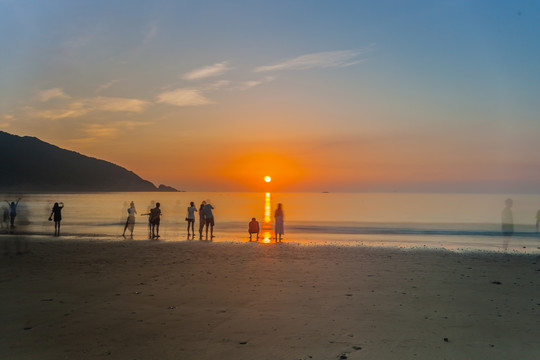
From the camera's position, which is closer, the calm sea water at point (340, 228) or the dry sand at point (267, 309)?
the dry sand at point (267, 309)

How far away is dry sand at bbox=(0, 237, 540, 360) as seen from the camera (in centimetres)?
677

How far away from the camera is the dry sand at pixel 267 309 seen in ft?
22.2

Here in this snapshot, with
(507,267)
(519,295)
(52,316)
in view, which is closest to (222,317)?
(52,316)

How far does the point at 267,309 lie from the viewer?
29.3ft

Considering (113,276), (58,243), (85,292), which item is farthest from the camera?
(58,243)

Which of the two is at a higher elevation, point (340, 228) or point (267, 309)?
point (340, 228)

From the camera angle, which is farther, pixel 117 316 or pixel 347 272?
pixel 347 272

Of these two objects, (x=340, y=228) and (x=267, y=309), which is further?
(x=340, y=228)

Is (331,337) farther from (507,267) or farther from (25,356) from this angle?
(507,267)

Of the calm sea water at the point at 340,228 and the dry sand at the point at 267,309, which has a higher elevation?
the calm sea water at the point at 340,228

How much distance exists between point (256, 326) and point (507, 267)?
10.8m

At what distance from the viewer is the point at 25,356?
6.41 meters

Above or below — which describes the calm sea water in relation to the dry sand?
above

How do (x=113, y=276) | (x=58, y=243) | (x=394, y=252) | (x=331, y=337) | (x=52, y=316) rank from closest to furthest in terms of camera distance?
(x=331, y=337) < (x=52, y=316) < (x=113, y=276) < (x=394, y=252) < (x=58, y=243)
